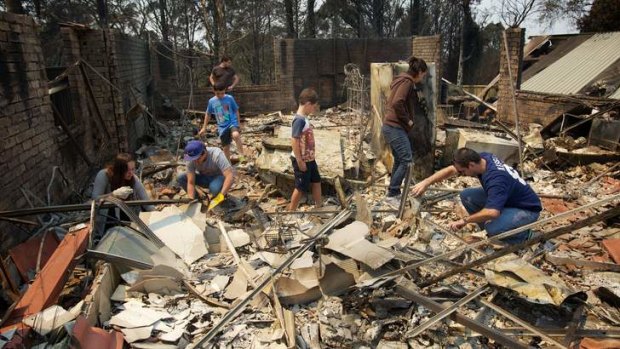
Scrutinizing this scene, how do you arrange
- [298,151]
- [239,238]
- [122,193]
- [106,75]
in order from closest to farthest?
[122,193]
[239,238]
[298,151]
[106,75]

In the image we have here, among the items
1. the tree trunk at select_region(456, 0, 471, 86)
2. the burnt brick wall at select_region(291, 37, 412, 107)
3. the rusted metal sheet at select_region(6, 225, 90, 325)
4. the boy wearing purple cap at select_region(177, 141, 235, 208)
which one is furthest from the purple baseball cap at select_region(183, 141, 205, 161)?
the tree trunk at select_region(456, 0, 471, 86)

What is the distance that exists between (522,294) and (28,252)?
13.1 ft

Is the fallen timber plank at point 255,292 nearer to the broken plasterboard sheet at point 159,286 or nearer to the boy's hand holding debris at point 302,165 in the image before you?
the broken plasterboard sheet at point 159,286

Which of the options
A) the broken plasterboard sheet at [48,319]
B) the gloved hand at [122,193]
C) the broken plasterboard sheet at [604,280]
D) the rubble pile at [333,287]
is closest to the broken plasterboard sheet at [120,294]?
the rubble pile at [333,287]

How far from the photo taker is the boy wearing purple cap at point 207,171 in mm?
4838

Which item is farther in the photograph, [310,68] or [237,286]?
[310,68]

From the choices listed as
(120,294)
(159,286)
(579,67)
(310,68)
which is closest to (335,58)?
(310,68)

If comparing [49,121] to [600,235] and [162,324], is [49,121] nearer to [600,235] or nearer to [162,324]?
[162,324]

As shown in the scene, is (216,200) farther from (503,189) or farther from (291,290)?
(503,189)

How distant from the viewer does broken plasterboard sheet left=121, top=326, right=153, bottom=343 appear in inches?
113

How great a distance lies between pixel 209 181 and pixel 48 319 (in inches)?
109

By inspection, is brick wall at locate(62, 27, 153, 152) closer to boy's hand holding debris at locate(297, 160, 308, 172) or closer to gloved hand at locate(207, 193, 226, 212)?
gloved hand at locate(207, 193, 226, 212)

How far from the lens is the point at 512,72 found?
10.1 m

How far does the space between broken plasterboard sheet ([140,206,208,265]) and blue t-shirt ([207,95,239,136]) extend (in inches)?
99.1
